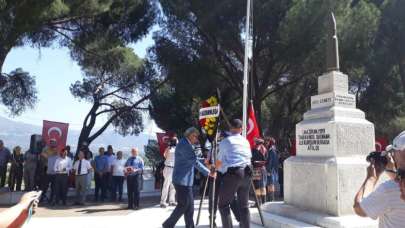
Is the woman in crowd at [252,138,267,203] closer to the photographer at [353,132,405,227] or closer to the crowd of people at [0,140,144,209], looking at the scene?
the crowd of people at [0,140,144,209]

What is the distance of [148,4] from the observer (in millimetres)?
19047

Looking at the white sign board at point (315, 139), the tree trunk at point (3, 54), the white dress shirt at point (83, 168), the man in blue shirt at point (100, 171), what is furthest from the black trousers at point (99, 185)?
the white sign board at point (315, 139)

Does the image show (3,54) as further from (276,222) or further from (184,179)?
(276,222)

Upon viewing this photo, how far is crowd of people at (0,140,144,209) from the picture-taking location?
39.0 ft

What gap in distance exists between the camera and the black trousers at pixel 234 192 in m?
5.56

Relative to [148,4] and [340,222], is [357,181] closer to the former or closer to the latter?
[340,222]

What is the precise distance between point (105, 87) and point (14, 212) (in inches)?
818

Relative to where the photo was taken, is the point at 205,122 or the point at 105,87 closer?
the point at 205,122

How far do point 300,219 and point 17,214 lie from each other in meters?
5.17

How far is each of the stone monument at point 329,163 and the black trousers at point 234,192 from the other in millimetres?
952

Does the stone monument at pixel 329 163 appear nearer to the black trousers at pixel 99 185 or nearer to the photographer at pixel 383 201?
the photographer at pixel 383 201

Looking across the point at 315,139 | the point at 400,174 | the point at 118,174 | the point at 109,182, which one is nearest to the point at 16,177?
the point at 109,182

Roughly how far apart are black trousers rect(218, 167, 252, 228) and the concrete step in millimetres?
915

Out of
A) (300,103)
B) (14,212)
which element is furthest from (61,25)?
(14,212)
